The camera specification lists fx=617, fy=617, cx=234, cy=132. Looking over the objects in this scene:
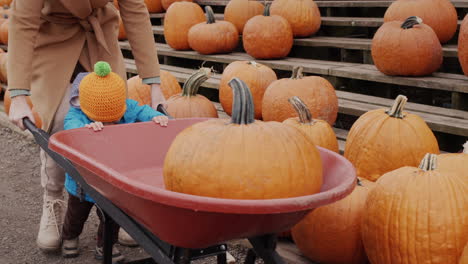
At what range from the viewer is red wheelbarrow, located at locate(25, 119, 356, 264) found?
4.95ft

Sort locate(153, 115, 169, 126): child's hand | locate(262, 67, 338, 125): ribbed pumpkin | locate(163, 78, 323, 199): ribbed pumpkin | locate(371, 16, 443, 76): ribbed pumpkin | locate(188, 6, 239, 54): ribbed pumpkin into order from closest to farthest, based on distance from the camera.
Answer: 1. locate(163, 78, 323, 199): ribbed pumpkin
2. locate(153, 115, 169, 126): child's hand
3. locate(262, 67, 338, 125): ribbed pumpkin
4. locate(371, 16, 443, 76): ribbed pumpkin
5. locate(188, 6, 239, 54): ribbed pumpkin

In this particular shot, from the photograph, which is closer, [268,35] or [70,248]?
[70,248]

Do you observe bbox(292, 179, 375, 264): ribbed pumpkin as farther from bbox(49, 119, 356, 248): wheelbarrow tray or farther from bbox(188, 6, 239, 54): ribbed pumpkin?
bbox(188, 6, 239, 54): ribbed pumpkin

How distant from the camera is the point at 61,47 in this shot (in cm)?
→ 288

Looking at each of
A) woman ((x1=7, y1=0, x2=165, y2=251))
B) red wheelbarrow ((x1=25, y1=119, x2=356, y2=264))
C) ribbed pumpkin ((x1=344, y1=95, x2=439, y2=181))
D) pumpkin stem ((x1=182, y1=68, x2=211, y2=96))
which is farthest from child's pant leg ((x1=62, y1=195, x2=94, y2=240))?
ribbed pumpkin ((x1=344, y1=95, x2=439, y2=181))

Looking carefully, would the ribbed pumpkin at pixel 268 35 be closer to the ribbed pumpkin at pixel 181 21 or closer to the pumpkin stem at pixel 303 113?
the ribbed pumpkin at pixel 181 21

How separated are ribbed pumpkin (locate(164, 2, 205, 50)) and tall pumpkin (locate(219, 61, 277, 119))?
1.47m

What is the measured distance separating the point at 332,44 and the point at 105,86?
2.59 metres

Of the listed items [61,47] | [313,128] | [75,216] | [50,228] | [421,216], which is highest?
[61,47]

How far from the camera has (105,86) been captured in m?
2.41

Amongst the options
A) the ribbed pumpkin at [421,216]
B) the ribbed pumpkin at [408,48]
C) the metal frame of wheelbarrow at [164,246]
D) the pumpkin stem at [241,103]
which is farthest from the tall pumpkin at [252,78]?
the pumpkin stem at [241,103]

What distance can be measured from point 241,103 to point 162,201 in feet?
1.29

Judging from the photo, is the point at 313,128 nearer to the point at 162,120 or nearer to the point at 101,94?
the point at 162,120

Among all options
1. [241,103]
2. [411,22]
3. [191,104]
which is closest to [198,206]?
[241,103]
